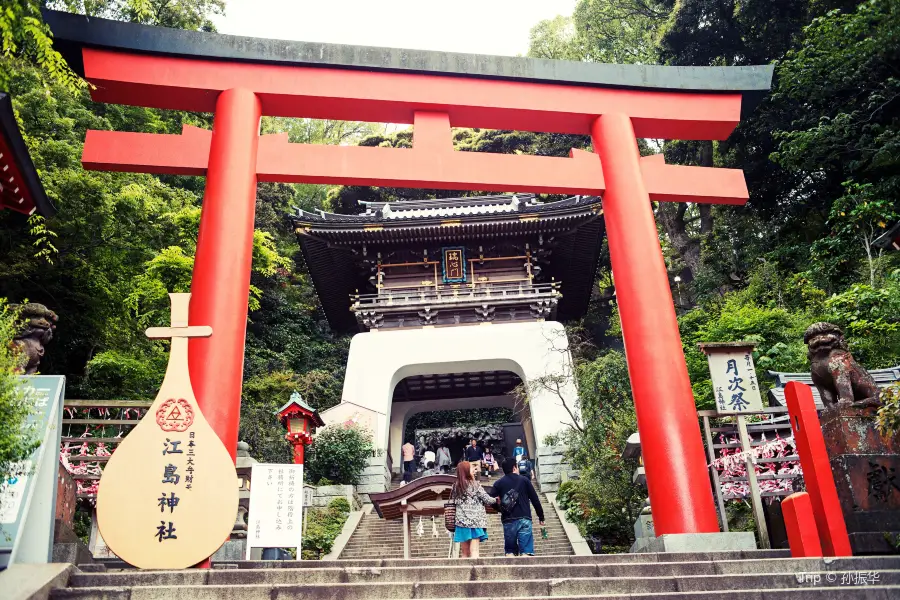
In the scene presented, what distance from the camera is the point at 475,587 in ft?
11.6

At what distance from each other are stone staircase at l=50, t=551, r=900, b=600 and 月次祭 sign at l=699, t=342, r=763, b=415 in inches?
99.3

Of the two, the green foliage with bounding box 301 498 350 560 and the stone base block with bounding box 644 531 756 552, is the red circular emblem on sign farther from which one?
the green foliage with bounding box 301 498 350 560

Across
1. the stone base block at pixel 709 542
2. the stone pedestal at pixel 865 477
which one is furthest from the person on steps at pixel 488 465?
the stone pedestal at pixel 865 477

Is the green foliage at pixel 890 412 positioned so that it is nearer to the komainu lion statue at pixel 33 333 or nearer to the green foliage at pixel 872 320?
the komainu lion statue at pixel 33 333

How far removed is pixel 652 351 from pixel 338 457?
8218mm

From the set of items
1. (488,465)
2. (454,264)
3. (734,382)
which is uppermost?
(454,264)

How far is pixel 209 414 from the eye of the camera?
17.9ft

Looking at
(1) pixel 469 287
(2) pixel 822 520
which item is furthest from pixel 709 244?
(2) pixel 822 520

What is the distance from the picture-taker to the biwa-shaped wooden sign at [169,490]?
12.8 feet

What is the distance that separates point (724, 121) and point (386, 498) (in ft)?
18.9

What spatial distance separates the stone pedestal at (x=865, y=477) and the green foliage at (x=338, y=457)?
31.4 feet

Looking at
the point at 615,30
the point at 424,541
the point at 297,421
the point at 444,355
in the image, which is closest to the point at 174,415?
the point at 424,541

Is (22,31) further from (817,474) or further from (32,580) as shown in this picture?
(817,474)

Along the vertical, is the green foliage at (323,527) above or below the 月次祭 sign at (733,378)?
below
